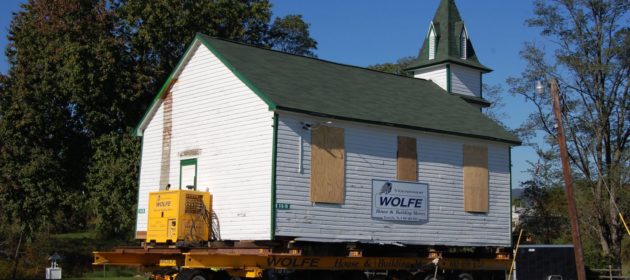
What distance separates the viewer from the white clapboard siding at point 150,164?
2566 cm

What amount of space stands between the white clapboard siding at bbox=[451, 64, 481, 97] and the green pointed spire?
277mm

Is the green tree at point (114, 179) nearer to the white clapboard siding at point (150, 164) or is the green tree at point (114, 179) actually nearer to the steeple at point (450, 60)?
the white clapboard siding at point (150, 164)

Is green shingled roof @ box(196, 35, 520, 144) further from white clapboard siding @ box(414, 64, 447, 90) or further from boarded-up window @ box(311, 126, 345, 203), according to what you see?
white clapboard siding @ box(414, 64, 447, 90)

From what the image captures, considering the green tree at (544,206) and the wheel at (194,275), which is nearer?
the wheel at (194,275)

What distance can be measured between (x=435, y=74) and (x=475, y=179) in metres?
8.20

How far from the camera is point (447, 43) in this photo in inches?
1331

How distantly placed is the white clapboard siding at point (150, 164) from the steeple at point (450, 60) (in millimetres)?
12787

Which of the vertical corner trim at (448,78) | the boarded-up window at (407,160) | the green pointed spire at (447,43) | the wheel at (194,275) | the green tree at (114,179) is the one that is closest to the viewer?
the wheel at (194,275)

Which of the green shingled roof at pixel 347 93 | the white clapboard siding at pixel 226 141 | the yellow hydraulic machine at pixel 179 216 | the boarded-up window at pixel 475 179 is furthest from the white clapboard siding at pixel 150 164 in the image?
the boarded-up window at pixel 475 179

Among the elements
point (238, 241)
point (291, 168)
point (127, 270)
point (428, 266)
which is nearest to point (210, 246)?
point (238, 241)

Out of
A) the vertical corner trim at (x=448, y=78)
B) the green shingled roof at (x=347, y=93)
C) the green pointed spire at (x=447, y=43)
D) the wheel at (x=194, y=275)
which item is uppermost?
the green pointed spire at (x=447, y=43)

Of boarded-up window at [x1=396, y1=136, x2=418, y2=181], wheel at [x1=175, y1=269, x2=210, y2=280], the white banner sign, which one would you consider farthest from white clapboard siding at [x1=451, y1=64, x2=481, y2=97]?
wheel at [x1=175, y1=269, x2=210, y2=280]

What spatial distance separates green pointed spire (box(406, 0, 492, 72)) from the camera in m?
33.5

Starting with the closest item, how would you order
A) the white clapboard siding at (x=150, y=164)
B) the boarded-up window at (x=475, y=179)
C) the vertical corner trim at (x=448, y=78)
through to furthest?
the white clapboard siding at (x=150, y=164)
the boarded-up window at (x=475, y=179)
the vertical corner trim at (x=448, y=78)
